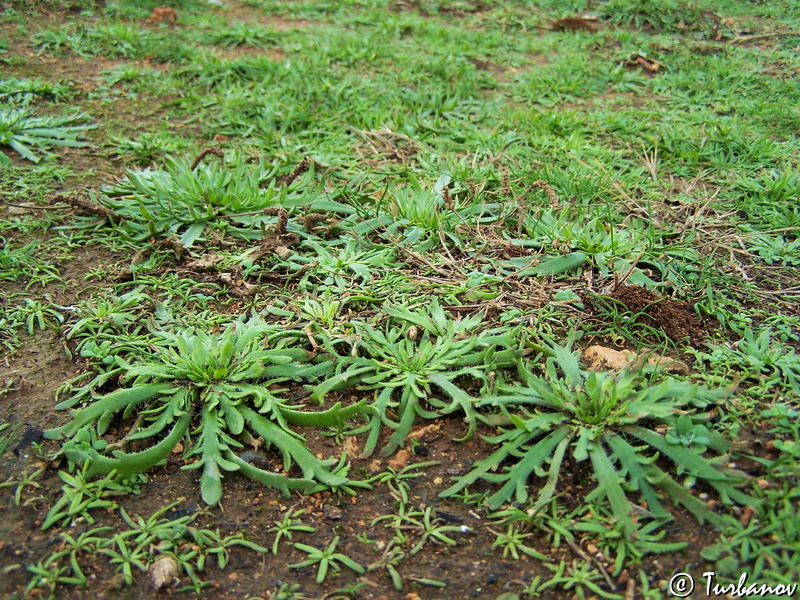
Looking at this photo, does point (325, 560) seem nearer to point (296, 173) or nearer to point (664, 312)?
point (664, 312)

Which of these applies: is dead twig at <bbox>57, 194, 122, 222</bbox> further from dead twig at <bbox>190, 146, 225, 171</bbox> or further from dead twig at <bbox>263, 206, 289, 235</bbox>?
dead twig at <bbox>263, 206, 289, 235</bbox>

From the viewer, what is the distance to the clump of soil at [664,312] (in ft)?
8.81

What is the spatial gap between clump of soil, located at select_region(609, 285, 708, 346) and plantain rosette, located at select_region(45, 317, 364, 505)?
3.98ft

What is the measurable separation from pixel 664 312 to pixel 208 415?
1.81m

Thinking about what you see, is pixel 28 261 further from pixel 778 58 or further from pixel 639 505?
pixel 778 58

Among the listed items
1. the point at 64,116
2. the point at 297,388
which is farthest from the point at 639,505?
the point at 64,116

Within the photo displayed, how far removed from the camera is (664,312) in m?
2.73

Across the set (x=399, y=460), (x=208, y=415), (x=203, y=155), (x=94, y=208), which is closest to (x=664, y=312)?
(x=399, y=460)

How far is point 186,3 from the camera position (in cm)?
595

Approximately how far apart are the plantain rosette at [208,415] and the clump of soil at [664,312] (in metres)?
1.21

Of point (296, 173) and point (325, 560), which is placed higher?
point (296, 173)

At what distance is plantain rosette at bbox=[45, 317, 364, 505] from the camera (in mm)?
2227

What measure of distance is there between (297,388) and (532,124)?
2.51m

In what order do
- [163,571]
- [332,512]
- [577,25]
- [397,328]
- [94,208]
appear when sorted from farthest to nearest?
1. [577,25]
2. [94,208]
3. [397,328]
4. [332,512]
5. [163,571]
